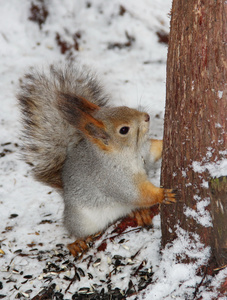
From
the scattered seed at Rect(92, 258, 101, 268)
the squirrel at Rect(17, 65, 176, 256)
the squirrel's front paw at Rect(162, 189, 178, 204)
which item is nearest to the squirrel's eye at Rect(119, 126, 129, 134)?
the squirrel at Rect(17, 65, 176, 256)

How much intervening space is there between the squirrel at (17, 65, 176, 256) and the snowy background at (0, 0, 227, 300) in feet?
0.62

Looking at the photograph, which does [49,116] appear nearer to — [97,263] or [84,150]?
[84,150]

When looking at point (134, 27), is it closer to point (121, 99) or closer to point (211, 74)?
point (121, 99)

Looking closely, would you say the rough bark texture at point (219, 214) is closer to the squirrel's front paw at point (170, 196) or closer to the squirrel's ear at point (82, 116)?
the squirrel's front paw at point (170, 196)

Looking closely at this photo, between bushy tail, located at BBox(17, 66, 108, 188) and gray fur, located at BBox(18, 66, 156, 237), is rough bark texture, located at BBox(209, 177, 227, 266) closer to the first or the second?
gray fur, located at BBox(18, 66, 156, 237)

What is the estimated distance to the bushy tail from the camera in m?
2.29

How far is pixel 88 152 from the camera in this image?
2.19 m

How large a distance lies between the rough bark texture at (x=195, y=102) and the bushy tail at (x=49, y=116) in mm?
752

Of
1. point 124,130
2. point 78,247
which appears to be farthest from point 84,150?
point 78,247

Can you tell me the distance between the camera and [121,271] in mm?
2008

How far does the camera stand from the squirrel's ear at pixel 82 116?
73.5 inches

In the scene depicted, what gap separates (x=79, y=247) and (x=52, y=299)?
0.43 meters

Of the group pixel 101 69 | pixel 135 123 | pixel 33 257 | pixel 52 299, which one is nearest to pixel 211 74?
pixel 135 123

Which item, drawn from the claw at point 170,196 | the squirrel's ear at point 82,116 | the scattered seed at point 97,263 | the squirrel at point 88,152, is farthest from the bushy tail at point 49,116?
the claw at point 170,196
